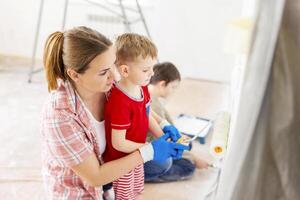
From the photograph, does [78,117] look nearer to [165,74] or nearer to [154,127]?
[154,127]

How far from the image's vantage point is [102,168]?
1160 millimetres

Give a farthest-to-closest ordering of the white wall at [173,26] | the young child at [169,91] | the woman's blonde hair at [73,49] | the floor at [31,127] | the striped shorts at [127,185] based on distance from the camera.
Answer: the white wall at [173,26] → the young child at [169,91] → the floor at [31,127] → the striped shorts at [127,185] → the woman's blonde hair at [73,49]

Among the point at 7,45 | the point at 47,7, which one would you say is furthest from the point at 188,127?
the point at 7,45

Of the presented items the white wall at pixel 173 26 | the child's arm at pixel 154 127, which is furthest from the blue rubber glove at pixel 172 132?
the white wall at pixel 173 26

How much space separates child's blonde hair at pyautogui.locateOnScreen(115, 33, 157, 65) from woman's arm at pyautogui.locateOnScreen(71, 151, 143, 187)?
0.31 m

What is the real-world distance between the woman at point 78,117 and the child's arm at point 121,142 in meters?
0.04

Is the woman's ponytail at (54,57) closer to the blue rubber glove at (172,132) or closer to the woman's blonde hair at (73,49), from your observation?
the woman's blonde hair at (73,49)

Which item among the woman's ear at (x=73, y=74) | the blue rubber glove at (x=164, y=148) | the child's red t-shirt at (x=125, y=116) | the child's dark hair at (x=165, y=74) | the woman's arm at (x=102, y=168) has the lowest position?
the woman's arm at (x=102, y=168)

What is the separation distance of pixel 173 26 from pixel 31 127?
156 cm

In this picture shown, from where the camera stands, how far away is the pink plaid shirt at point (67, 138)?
110 cm

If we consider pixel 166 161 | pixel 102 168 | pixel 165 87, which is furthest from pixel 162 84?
pixel 102 168

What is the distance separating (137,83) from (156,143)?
212 millimetres

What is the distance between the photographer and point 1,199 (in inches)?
67.4

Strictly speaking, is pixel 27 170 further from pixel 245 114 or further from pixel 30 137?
pixel 245 114
